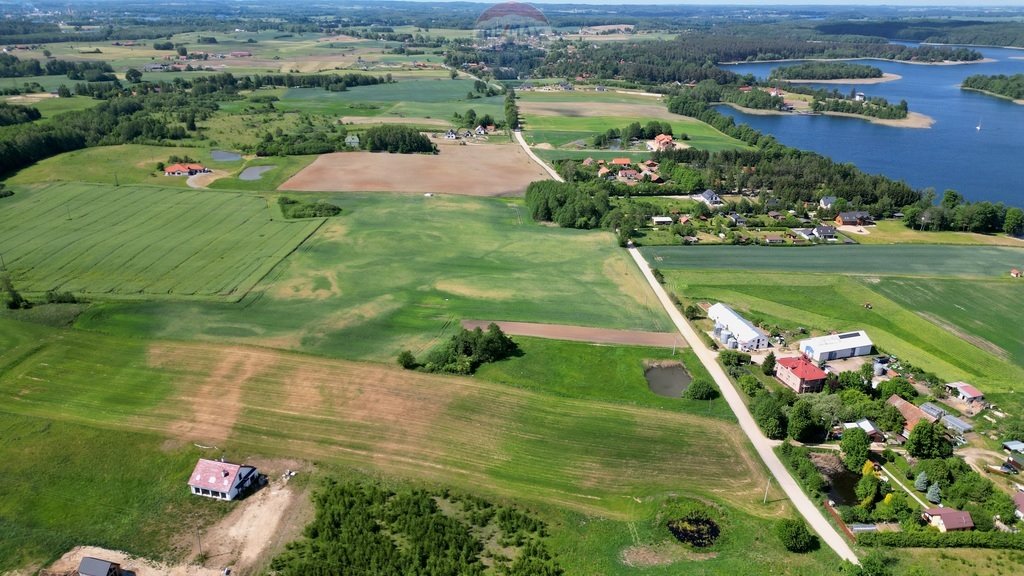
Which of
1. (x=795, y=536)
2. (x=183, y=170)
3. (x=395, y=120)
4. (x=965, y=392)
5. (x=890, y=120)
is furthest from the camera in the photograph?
(x=890, y=120)

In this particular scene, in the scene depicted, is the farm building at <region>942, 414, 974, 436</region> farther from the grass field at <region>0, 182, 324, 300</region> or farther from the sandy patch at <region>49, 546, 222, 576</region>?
the grass field at <region>0, 182, 324, 300</region>

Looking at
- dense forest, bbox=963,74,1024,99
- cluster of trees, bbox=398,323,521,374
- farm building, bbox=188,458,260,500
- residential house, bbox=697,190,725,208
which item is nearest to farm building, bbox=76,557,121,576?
farm building, bbox=188,458,260,500

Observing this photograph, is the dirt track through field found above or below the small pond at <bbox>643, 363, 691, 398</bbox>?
above

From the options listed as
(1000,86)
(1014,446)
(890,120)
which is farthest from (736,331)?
(1000,86)

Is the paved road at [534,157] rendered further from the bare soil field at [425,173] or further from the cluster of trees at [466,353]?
the cluster of trees at [466,353]

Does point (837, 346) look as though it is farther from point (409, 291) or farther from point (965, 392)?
point (409, 291)

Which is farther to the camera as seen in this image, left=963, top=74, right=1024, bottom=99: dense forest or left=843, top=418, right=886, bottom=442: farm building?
left=963, top=74, right=1024, bottom=99: dense forest

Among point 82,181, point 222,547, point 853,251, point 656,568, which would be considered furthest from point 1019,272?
point 82,181
